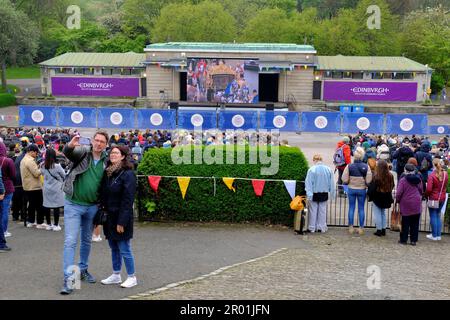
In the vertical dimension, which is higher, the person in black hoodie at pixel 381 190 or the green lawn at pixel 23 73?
the green lawn at pixel 23 73

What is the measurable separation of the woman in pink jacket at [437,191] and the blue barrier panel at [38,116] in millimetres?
24616

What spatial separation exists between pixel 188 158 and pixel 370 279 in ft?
15.7

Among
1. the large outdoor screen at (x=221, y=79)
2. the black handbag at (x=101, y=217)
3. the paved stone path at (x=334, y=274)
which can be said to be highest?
the large outdoor screen at (x=221, y=79)

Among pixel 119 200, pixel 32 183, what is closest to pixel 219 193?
pixel 32 183

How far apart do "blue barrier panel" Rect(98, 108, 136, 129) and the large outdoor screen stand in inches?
500

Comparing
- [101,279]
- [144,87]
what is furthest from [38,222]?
[144,87]

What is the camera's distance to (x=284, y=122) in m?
31.9

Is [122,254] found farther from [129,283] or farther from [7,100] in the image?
[7,100]

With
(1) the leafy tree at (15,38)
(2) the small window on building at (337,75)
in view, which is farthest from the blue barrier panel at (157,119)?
(1) the leafy tree at (15,38)

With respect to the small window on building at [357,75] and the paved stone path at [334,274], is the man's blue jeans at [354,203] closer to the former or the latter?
the paved stone path at [334,274]

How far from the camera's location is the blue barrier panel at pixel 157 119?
3147cm

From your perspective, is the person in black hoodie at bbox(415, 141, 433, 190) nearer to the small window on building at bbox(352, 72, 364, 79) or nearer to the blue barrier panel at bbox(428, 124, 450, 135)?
the blue barrier panel at bbox(428, 124, 450, 135)

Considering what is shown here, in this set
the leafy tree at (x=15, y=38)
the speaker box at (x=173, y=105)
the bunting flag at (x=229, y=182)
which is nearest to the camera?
the bunting flag at (x=229, y=182)
